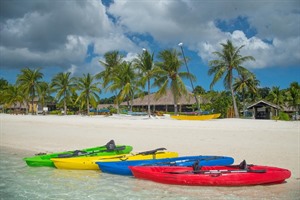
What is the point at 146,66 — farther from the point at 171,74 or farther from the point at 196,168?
the point at 196,168

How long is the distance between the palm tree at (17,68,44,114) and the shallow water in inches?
1683

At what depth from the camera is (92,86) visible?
44.2m

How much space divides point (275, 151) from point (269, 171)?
323 centimetres

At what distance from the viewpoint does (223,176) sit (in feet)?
24.4

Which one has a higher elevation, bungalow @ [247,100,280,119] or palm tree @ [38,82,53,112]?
palm tree @ [38,82,53,112]

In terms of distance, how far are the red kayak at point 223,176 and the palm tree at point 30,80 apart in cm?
4635

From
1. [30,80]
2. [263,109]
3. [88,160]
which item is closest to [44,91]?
[30,80]

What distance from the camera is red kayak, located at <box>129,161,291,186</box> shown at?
7.42m

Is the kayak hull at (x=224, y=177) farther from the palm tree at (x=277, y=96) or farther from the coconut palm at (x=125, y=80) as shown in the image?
the palm tree at (x=277, y=96)

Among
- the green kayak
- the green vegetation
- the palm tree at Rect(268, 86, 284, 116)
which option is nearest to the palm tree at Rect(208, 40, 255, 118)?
the green vegetation

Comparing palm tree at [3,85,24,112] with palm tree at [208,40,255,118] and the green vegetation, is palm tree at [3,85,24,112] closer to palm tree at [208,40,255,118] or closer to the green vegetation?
the green vegetation

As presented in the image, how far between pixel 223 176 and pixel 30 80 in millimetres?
47792

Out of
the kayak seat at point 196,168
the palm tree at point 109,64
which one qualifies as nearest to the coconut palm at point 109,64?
the palm tree at point 109,64

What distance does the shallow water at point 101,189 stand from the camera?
282 inches
